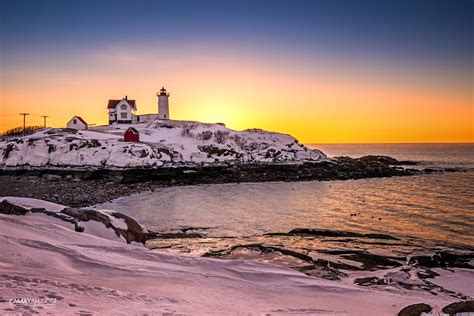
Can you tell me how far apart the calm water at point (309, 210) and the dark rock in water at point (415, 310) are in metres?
11.5

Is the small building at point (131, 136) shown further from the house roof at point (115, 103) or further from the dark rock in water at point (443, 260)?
the dark rock in water at point (443, 260)

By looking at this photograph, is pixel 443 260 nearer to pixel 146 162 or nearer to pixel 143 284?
pixel 143 284

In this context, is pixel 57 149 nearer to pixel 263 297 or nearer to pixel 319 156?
pixel 319 156

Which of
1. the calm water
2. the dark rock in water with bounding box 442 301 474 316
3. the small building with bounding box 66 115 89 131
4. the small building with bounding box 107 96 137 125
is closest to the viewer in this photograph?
the dark rock in water with bounding box 442 301 474 316

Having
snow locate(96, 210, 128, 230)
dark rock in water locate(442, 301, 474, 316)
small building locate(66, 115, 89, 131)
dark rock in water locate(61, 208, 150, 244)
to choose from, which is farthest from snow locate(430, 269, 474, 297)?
small building locate(66, 115, 89, 131)

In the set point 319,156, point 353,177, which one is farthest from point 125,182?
point 319,156

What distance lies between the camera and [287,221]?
23078 mm

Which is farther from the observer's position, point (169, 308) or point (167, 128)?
point (167, 128)

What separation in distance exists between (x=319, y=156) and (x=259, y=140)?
42.3ft

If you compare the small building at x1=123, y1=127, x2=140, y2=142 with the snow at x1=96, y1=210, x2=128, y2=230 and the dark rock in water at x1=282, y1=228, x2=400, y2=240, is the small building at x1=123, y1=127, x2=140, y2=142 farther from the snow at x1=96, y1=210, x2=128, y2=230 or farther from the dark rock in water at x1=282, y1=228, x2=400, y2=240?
the snow at x1=96, y1=210, x2=128, y2=230

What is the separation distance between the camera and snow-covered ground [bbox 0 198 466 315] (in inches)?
241

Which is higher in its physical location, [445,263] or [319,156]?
[319,156]

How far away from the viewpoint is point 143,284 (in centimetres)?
735

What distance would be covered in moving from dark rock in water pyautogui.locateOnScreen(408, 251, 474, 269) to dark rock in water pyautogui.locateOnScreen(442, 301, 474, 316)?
20.1ft
